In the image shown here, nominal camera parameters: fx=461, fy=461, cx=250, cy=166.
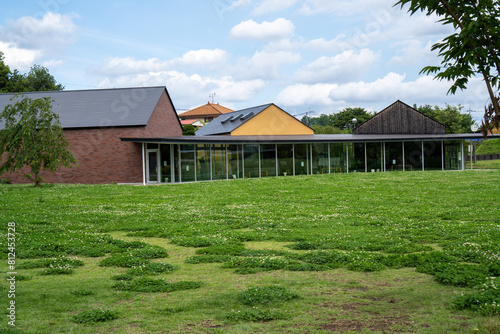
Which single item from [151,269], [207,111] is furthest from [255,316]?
[207,111]

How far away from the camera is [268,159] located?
3528cm

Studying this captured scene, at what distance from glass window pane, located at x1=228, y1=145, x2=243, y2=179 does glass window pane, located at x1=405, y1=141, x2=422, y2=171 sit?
46.3 ft

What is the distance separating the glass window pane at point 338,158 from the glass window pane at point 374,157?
203 cm

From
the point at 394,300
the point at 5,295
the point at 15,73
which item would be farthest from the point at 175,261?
the point at 15,73

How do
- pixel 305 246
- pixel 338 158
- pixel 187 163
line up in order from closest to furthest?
pixel 305 246, pixel 187 163, pixel 338 158

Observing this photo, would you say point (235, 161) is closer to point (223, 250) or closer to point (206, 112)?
point (223, 250)

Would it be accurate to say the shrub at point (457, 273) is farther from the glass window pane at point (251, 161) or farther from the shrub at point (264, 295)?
the glass window pane at point (251, 161)

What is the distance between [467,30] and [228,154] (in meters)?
29.7

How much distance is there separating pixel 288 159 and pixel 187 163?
8334 millimetres

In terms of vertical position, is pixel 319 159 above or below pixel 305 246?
above

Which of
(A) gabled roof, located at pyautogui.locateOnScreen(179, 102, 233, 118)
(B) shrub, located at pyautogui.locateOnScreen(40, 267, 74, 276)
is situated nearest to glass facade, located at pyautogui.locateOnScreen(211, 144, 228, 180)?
(B) shrub, located at pyautogui.locateOnScreen(40, 267, 74, 276)

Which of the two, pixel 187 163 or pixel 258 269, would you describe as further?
pixel 187 163

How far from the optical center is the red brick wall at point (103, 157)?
32781mm

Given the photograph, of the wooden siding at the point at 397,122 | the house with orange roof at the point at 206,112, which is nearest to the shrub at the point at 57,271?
the wooden siding at the point at 397,122
